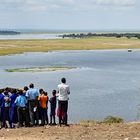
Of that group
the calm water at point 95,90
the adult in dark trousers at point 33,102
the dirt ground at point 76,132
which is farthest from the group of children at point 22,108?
the calm water at point 95,90

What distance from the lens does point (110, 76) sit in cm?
6562

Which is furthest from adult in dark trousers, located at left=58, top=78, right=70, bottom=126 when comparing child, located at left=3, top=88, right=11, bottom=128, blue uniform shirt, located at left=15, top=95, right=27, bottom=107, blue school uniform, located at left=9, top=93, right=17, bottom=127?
child, located at left=3, top=88, right=11, bottom=128

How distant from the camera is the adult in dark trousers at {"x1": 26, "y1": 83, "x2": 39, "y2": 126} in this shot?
59.1 ft

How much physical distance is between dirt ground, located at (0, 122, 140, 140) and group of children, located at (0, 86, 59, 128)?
960mm

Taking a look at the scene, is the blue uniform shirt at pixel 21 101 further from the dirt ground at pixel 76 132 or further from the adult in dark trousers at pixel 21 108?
the dirt ground at pixel 76 132

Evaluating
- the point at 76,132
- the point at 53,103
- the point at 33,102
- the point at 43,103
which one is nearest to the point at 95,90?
the point at 53,103

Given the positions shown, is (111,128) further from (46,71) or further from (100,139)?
(46,71)

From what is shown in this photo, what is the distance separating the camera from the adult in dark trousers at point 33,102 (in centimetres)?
1800

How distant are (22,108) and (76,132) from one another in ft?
9.49

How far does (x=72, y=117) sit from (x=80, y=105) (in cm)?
629

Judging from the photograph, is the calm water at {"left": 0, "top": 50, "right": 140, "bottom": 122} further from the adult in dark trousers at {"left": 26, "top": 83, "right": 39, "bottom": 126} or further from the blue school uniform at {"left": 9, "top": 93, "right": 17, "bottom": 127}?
the blue school uniform at {"left": 9, "top": 93, "right": 17, "bottom": 127}

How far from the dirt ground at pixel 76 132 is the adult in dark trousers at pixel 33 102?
3.20 feet

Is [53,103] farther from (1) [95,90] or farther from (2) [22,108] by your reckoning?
(1) [95,90]

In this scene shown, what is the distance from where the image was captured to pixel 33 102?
714 inches
